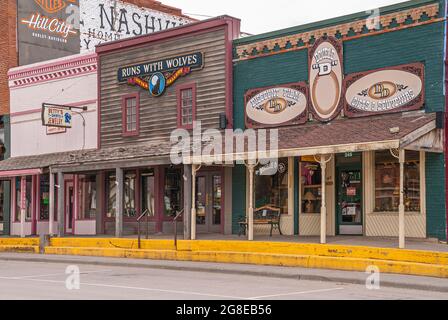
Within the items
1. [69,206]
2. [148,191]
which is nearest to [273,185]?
[148,191]

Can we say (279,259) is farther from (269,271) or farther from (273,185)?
(273,185)

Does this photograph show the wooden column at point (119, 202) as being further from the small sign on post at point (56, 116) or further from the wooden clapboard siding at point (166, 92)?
the small sign on post at point (56, 116)

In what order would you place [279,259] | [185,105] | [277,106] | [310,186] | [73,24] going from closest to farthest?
[279,259], [310,186], [277,106], [185,105], [73,24]

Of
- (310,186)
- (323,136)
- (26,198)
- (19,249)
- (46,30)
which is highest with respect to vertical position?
(46,30)

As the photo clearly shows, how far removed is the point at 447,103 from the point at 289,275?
6.65 metres

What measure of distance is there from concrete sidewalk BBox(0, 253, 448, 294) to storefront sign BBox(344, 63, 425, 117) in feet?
18.8

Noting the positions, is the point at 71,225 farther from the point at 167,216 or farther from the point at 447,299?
the point at 447,299

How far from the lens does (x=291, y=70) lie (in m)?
22.8

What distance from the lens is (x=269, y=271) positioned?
1659cm

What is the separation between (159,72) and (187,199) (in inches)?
243

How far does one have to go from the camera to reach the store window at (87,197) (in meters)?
29.4

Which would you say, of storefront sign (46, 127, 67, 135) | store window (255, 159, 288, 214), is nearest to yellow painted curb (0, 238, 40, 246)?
storefront sign (46, 127, 67, 135)

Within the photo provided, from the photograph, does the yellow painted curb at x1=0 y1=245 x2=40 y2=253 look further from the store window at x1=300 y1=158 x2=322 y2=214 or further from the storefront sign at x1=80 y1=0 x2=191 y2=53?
the storefront sign at x1=80 y1=0 x2=191 y2=53
